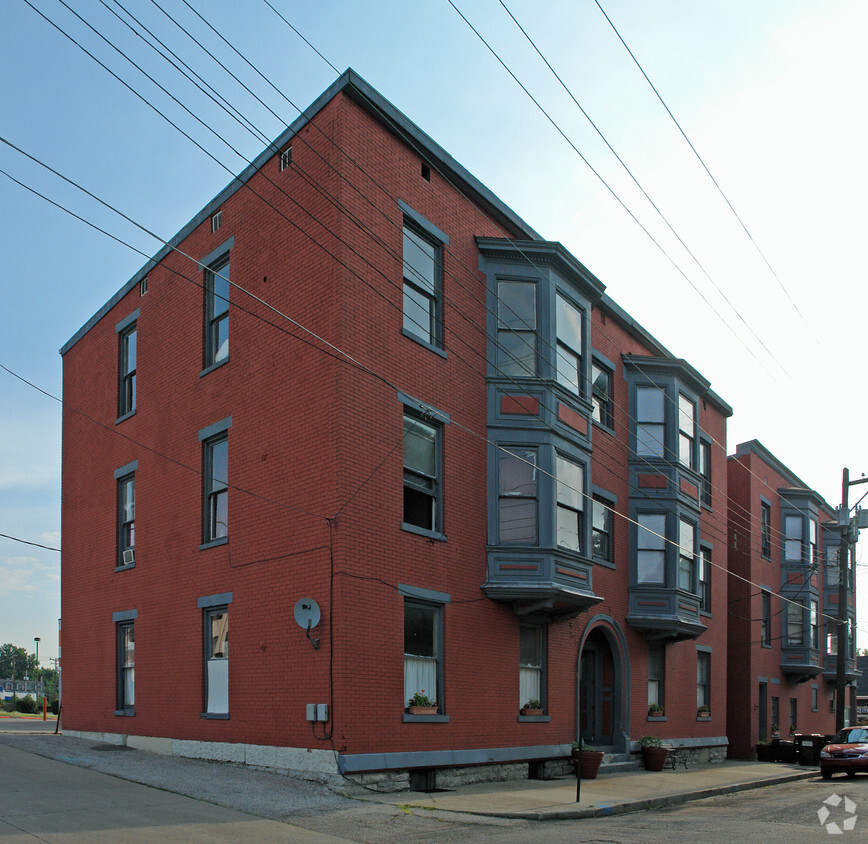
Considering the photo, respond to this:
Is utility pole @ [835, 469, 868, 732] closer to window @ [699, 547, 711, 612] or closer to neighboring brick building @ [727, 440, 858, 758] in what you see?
neighboring brick building @ [727, 440, 858, 758]

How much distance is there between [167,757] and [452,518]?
276 inches

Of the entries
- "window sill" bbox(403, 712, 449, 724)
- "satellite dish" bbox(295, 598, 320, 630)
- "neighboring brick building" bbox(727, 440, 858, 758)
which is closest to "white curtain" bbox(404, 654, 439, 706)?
"window sill" bbox(403, 712, 449, 724)

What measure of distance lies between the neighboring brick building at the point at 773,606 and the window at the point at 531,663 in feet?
51.5

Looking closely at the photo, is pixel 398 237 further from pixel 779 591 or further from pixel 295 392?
pixel 779 591

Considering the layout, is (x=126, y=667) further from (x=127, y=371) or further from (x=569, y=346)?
(x=569, y=346)

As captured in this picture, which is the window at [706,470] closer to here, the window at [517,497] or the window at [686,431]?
the window at [686,431]

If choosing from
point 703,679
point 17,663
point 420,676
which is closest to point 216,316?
point 420,676

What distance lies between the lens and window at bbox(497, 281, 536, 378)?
2008 cm

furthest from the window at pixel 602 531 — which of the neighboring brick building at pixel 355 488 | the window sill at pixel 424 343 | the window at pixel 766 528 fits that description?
the window at pixel 766 528

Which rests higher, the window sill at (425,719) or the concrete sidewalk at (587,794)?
the window sill at (425,719)

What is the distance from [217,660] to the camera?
58.4ft

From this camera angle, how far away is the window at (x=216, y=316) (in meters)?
19.5

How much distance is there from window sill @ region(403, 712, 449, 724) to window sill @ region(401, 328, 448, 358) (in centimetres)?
666

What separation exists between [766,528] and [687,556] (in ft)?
40.8
